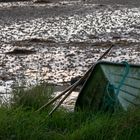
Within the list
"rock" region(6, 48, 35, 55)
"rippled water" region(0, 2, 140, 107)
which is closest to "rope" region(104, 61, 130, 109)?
"rippled water" region(0, 2, 140, 107)

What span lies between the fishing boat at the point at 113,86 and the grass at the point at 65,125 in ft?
0.87

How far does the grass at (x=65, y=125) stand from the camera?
713 centimetres

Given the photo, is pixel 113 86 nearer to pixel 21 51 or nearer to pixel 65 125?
pixel 65 125

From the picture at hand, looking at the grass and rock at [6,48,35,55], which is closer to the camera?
the grass

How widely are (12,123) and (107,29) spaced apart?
1112cm

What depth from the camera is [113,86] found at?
795 cm

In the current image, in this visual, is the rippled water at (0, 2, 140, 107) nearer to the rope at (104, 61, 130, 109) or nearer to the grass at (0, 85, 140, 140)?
the grass at (0, 85, 140, 140)

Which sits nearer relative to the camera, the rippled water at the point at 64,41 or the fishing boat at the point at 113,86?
the fishing boat at the point at 113,86

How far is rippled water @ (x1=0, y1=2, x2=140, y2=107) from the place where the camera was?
12117 millimetres

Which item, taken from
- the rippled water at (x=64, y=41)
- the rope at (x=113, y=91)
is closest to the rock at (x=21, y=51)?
the rippled water at (x=64, y=41)

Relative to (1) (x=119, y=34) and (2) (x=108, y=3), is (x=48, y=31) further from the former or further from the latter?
(2) (x=108, y=3)

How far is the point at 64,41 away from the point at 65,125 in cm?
805

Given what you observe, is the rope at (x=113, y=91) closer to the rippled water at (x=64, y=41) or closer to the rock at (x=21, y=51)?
the rippled water at (x=64, y=41)

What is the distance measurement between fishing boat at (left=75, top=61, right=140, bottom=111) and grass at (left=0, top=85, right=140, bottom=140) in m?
0.26
